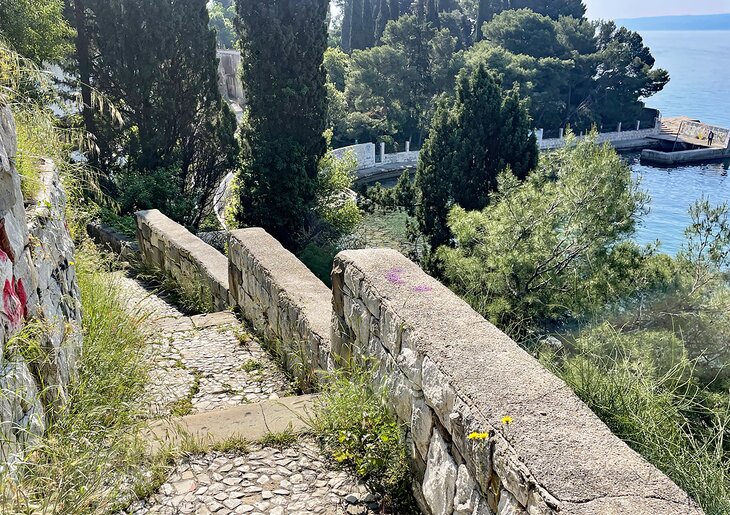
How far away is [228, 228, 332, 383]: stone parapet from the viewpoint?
358cm

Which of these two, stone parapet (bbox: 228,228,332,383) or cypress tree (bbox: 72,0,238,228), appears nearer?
stone parapet (bbox: 228,228,332,383)

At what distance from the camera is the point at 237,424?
9.64ft

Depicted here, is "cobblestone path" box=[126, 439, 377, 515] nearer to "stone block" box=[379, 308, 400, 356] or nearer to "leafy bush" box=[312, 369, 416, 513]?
"leafy bush" box=[312, 369, 416, 513]

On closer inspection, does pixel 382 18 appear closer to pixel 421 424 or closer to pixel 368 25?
pixel 368 25

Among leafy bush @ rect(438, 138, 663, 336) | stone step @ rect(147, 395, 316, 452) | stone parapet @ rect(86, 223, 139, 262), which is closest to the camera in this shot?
stone step @ rect(147, 395, 316, 452)

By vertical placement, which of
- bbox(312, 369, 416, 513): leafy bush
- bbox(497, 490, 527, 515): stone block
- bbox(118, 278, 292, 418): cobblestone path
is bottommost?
bbox(118, 278, 292, 418): cobblestone path

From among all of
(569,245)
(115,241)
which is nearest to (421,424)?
(115,241)

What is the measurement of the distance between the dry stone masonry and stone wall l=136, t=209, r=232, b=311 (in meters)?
2.47

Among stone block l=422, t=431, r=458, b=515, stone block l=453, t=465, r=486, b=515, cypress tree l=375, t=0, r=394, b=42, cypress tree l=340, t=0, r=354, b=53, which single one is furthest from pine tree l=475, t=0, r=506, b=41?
stone block l=453, t=465, r=486, b=515

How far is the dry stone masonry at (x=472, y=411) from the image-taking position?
147 cm

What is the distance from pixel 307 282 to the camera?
407 cm

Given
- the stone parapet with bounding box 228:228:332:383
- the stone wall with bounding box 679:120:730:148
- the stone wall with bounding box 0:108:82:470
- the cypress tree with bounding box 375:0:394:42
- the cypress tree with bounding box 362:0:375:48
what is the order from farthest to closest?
the cypress tree with bounding box 362:0:375:48 → the cypress tree with bounding box 375:0:394:42 → the stone wall with bounding box 679:120:730:148 → the stone parapet with bounding box 228:228:332:383 → the stone wall with bounding box 0:108:82:470

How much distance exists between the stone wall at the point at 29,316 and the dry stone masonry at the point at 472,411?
1287 mm

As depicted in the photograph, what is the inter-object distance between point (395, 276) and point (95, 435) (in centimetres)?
142
